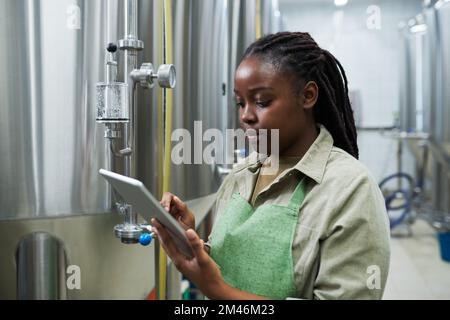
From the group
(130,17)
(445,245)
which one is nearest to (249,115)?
(130,17)

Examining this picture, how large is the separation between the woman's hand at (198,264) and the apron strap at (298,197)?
0.17 metres

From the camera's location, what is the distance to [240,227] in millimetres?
749

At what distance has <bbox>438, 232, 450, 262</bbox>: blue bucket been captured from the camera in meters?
2.98

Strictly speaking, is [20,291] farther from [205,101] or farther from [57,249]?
[205,101]

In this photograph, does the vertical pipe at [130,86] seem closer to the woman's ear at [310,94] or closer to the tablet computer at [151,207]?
the tablet computer at [151,207]

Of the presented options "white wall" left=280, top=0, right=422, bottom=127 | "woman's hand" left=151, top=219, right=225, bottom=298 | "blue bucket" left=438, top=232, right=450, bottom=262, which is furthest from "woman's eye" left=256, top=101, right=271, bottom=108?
"white wall" left=280, top=0, right=422, bottom=127

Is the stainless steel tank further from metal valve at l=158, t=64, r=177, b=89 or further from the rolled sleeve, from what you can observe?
the rolled sleeve

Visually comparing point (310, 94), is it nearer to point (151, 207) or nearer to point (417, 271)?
point (151, 207)

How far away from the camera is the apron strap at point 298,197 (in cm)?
71

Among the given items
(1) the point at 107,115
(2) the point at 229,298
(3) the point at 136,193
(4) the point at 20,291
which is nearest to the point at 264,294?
(2) the point at 229,298

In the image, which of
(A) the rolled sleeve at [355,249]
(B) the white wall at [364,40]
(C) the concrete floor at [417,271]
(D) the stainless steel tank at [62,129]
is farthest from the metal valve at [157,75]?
(B) the white wall at [364,40]

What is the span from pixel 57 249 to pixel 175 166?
356mm

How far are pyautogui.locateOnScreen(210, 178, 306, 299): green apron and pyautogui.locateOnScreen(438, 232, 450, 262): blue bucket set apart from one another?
2.72 meters

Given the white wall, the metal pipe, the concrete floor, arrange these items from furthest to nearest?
the white wall
the concrete floor
the metal pipe
